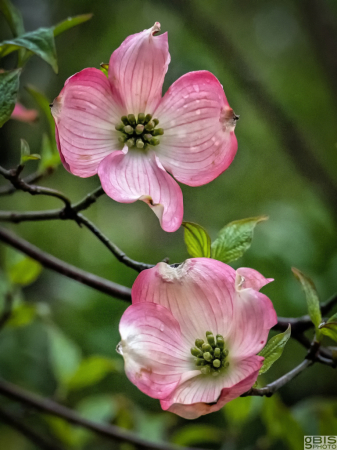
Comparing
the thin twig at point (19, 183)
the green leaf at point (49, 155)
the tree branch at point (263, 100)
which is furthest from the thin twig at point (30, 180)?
the tree branch at point (263, 100)

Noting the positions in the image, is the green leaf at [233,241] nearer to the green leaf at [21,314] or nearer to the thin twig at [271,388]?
the thin twig at [271,388]

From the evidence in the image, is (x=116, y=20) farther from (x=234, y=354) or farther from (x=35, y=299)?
(x=234, y=354)

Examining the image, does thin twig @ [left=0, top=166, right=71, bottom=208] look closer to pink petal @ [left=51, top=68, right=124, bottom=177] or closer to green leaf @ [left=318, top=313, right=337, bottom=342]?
pink petal @ [left=51, top=68, right=124, bottom=177]

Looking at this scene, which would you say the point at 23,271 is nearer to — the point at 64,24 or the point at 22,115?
the point at 22,115

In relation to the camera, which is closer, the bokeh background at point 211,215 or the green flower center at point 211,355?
the green flower center at point 211,355

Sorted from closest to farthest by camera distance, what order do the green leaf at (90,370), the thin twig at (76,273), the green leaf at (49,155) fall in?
the thin twig at (76,273) → the green leaf at (49,155) → the green leaf at (90,370)

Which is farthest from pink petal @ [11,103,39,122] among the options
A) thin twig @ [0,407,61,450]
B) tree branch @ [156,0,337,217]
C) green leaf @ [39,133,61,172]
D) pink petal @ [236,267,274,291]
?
tree branch @ [156,0,337,217]

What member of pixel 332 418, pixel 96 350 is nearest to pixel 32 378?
pixel 96 350
